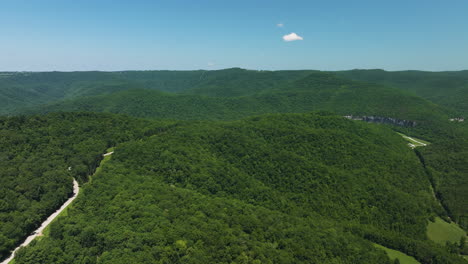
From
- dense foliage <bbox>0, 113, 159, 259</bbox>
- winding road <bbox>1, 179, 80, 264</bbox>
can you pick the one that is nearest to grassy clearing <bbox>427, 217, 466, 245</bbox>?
winding road <bbox>1, 179, 80, 264</bbox>

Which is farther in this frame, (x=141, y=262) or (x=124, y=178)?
(x=124, y=178)

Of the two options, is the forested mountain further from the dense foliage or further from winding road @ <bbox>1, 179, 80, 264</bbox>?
the dense foliage

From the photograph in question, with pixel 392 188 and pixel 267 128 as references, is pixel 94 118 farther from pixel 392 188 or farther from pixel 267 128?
pixel 392 188

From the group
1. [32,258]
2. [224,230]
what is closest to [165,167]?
[224,230]

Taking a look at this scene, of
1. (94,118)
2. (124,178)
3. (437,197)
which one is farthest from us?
(94,118)

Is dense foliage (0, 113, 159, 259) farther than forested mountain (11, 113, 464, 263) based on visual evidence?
Yes

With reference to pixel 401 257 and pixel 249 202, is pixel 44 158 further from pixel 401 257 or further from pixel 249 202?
pixel 401 257

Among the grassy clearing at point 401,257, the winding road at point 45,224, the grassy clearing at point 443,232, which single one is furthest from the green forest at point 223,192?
the grassy clearing at point 443,232
